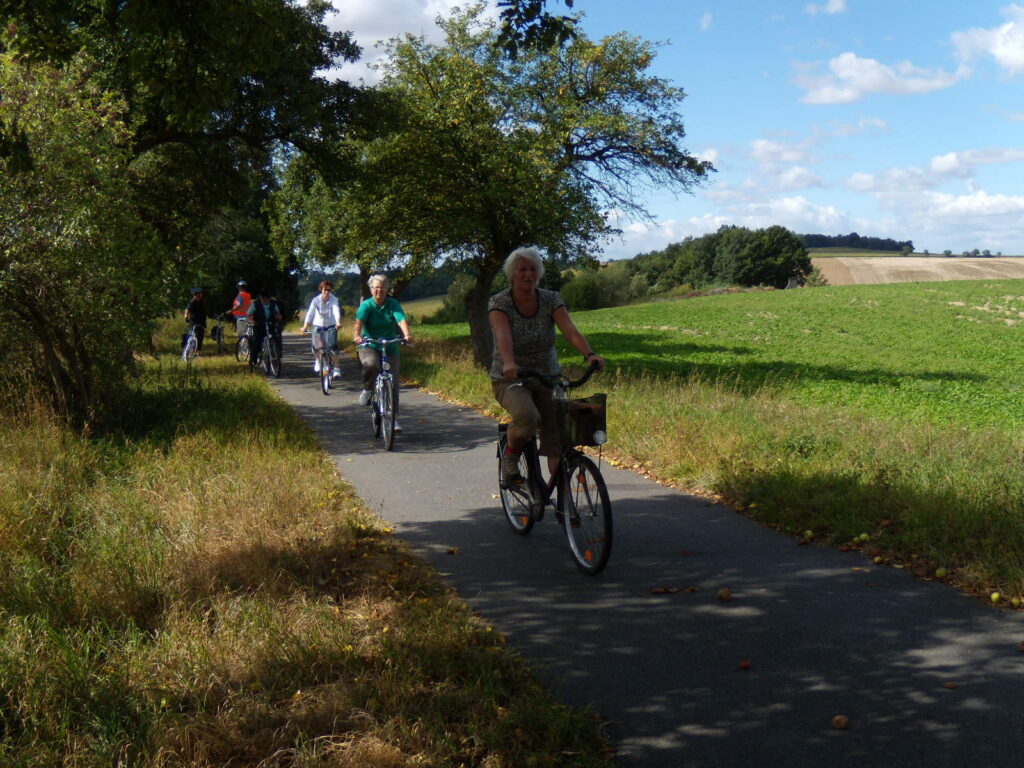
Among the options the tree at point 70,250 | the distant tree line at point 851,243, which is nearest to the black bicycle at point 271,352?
the tree at point 70,250

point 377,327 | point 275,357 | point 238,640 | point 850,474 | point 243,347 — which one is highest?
point 377,327

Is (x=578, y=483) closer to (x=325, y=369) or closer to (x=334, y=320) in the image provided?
(x=325, y=369)

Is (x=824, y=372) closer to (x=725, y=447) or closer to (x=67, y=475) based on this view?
(x=725, y=447)

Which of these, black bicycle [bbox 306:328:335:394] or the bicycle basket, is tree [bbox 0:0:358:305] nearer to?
black bicycle [bbox 306:328:335:394]

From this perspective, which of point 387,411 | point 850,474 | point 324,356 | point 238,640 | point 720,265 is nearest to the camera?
point 238,640

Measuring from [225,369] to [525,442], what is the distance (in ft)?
52.2

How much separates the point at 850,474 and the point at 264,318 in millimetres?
14425

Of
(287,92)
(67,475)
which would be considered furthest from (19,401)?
(287,92)

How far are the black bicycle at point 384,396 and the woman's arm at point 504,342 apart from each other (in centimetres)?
486

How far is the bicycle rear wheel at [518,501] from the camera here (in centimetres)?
676

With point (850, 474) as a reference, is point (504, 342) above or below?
above

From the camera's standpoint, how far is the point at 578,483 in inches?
240

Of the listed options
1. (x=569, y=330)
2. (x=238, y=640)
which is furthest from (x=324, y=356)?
(x=238, y=640)

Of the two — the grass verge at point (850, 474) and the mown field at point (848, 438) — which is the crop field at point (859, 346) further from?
the grass verge at point (850, 474)
